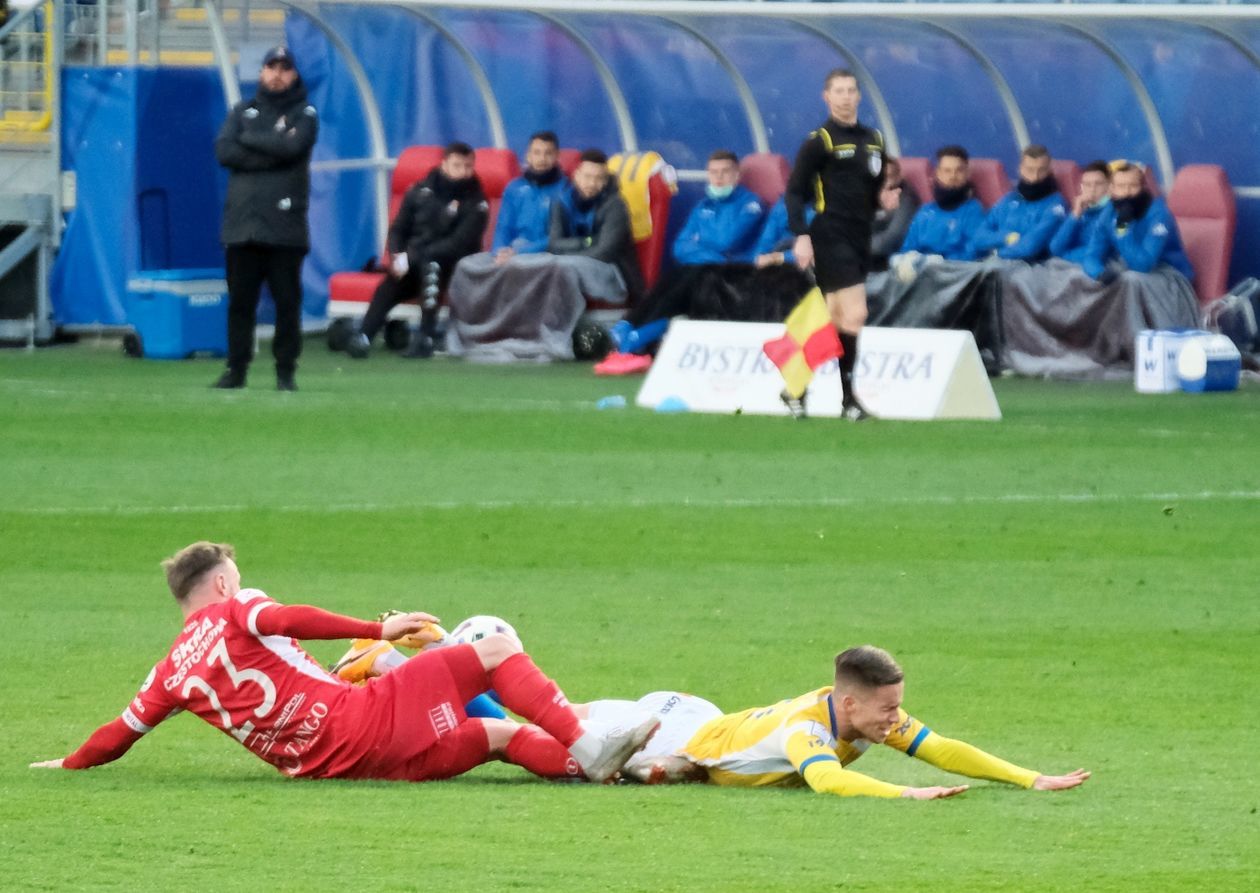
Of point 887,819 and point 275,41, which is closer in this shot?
point 887,819

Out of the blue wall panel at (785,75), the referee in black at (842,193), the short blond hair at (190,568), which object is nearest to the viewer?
the short blond hair at (190,568)

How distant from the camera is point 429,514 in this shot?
1166cm

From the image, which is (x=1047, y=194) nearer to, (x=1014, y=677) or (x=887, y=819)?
(x=1014, y=677)

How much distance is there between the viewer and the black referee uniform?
50.0 feet

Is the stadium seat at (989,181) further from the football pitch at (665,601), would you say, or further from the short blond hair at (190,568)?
the short blond hair at (190,568)

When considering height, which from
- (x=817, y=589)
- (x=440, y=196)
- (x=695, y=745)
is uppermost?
(x=695, y=745)

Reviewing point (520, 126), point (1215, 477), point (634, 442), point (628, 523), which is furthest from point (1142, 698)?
point (520, 126)

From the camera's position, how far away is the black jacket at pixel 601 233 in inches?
811

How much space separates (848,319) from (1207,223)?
509 centimetres

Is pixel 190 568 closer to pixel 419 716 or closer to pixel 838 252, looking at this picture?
pixel 419 716

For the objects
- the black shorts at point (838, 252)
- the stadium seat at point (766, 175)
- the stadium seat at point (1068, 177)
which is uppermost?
the black shorts at point (838, 252)

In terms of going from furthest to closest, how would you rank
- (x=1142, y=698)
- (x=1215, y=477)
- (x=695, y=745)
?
1. (x=1215, y=477)
2. (x=1142, y=698)
3. (x=695, y=745)

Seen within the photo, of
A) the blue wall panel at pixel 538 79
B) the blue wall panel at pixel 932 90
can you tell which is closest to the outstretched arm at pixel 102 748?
the blue wall panel at pixel 932 90

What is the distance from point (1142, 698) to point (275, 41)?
17.5 metres
